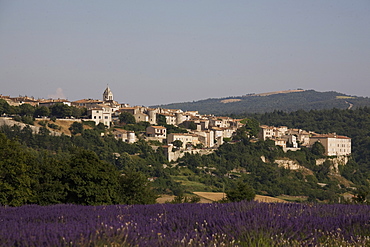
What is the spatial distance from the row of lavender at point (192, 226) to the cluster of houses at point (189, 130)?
63.3 metres

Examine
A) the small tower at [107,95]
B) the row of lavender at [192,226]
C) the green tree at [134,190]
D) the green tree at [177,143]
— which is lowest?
the green tree at [177,143]

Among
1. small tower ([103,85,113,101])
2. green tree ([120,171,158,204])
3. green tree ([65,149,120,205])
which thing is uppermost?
small tower ([103,85,113,101])

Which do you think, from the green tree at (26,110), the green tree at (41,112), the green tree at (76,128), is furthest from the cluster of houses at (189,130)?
the green tree at (26,110)

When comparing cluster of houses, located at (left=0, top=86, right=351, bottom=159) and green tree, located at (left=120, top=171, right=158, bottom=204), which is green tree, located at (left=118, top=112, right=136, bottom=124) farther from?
green tree, located at (left=120, top=171, right=158, bottom=204)

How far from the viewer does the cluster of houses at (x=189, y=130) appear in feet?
257

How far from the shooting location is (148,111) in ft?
292

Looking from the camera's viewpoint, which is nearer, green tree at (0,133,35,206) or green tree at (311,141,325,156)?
green tree at (0,133,35,206)

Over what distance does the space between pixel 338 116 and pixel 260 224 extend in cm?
12165

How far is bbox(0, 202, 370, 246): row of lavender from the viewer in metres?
7.29

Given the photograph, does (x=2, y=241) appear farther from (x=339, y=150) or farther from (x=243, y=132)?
(x=339, y=150)

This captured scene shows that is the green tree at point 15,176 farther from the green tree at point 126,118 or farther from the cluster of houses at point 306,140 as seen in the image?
the cluster of houses at point 306,140

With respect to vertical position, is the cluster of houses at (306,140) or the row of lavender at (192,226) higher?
the row of lavender at (192,226)

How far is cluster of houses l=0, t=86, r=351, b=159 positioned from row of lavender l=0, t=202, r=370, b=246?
6328 centimetres

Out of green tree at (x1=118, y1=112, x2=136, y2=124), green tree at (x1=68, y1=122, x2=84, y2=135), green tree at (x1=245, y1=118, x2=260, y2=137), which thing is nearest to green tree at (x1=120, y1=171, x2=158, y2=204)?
green tree at (x1=68, y1=122, x2=84, y2=135)
